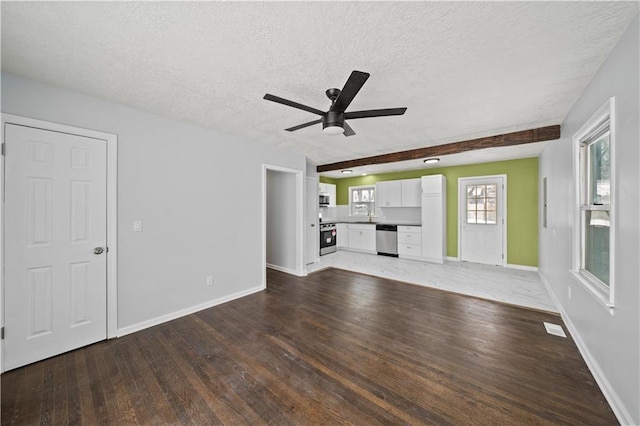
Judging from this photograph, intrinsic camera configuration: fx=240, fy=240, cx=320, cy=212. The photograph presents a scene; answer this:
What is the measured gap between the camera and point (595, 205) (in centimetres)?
205

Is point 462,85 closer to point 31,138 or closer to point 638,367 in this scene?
point 638,367

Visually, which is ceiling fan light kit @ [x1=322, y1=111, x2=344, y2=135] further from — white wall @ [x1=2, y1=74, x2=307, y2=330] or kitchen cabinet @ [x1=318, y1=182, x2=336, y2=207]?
kitchen cabinet @ [x1=318, y1=182, x2=336, y2=207]

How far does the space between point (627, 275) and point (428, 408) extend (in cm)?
148

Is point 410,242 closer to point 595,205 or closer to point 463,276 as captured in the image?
point 463,276

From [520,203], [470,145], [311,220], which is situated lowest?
[311,220]

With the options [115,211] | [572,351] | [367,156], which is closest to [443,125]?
[367,156]

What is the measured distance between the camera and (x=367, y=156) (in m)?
5.16

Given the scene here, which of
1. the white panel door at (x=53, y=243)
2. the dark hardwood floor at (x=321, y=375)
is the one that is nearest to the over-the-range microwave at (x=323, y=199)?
the dark hardwood floor at (x=321, y=375)

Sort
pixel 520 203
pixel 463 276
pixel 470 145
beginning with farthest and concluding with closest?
pixel 520 203 < pixel 463 276 < pixel 470 145

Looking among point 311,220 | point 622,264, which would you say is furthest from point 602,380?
point 311,220

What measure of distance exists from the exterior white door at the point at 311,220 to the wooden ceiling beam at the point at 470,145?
0.98 metres

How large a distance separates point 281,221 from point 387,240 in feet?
10.6

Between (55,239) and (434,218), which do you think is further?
(434,218)

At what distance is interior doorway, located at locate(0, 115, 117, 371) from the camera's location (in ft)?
6.69
